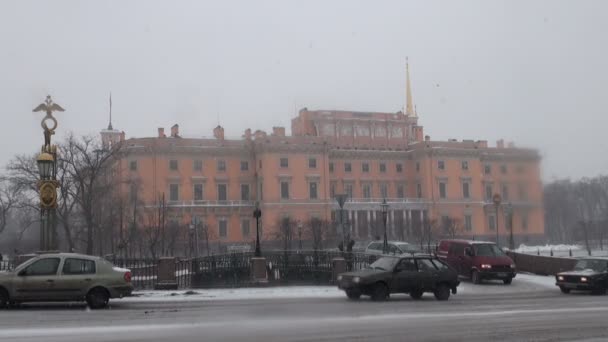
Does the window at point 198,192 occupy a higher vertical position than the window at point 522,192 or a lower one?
higher

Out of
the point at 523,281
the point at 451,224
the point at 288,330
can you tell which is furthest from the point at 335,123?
the point at 288,330

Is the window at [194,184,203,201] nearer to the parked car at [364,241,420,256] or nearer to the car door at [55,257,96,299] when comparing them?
the parked car at [364,241,420,256]

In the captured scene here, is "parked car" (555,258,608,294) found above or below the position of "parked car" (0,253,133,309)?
below

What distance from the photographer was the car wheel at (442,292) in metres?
20.6

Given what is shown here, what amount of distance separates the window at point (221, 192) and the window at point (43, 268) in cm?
7023

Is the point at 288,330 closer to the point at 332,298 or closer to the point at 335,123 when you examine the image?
the point at 332,298

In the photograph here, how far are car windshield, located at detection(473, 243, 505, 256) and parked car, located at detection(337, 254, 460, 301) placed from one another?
6.85 metres

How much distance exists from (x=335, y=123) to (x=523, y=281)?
72.2 m

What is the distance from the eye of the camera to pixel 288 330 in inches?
508

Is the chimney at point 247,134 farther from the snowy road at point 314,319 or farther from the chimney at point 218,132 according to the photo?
the snowy road at point 314,319

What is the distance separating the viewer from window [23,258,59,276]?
17.1m

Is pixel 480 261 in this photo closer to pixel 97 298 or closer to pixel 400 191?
pixel 97 298

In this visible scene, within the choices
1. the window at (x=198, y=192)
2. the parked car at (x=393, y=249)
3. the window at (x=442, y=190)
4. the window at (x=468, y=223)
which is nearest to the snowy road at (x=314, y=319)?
the parked car at (x=393, y=249)

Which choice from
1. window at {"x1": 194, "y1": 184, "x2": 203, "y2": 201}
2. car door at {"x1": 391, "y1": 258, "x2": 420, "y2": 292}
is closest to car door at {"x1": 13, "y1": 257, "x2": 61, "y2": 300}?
car door at {"x1": 391, "y1": 258, "x2": 420, "y2": 292}
